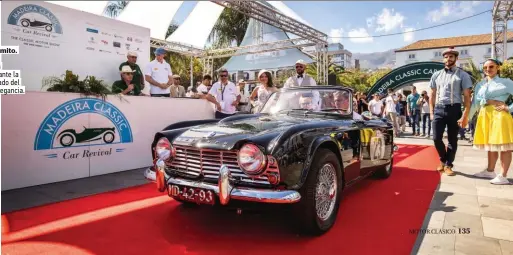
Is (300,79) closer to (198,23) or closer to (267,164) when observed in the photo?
(267,164)

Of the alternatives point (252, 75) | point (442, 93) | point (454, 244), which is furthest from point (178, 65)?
point (454, 244)

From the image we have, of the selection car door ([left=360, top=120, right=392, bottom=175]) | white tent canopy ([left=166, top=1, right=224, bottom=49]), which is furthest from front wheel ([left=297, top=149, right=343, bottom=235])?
white tent canopy ([left=166, top=1, right=224, bottom=49])

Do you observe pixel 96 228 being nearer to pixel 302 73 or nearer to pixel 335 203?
pixel 335 203

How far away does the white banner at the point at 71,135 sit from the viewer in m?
4.03

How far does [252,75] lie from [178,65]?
384 inches

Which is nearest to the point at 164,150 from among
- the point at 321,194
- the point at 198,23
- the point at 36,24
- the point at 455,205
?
the point at 321,194

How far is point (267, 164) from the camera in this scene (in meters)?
2.32

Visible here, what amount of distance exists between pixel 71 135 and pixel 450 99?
5.41m

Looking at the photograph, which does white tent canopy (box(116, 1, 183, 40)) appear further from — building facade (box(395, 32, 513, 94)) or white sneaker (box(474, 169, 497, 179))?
building facade (box(395, 32, 513, 94))

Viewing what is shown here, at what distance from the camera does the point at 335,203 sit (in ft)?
9.50

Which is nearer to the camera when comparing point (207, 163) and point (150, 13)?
point (207, 163)

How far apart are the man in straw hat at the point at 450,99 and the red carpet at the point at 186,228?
154 cm

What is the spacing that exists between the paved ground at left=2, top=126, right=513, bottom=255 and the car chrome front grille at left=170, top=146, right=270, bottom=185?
1373 mm

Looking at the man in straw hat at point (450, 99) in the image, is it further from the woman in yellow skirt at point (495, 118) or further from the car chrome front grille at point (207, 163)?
the car chrome front grille at point (207, 163)
